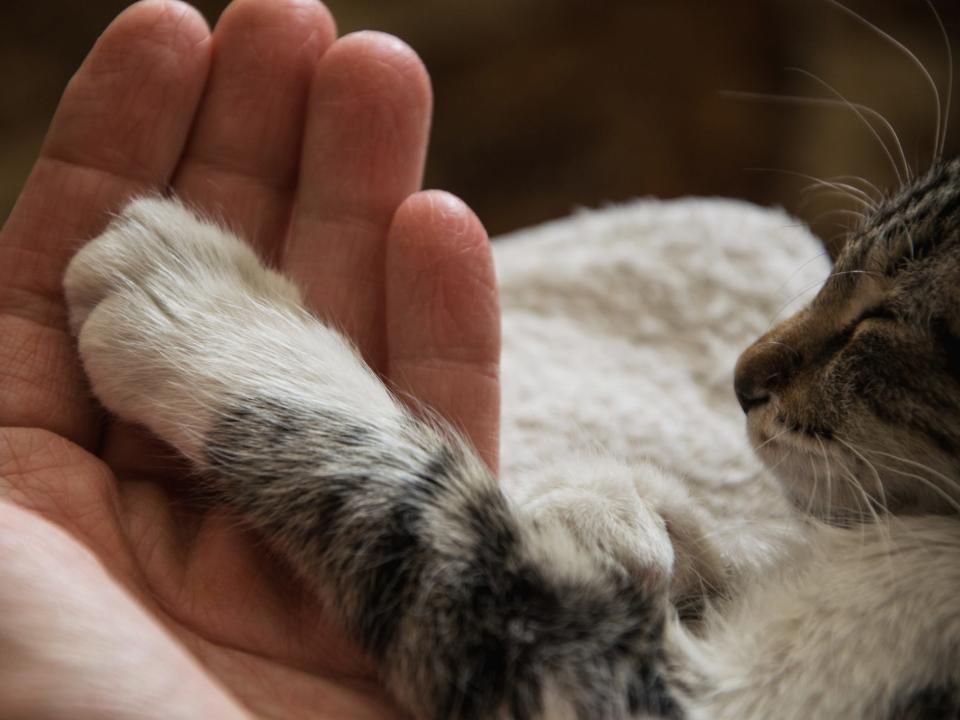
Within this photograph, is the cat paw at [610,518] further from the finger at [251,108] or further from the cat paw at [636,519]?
the finger at [251,108]

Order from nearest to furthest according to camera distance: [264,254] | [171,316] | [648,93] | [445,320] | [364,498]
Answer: [364,498] < [171,316] < [445,320] < [264,254] < [648,93]

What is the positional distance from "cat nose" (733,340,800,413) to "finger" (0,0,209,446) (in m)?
0.66

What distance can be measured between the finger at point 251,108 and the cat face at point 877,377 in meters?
0.57

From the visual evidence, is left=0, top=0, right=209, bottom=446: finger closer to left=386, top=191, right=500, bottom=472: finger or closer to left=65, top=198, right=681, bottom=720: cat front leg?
left=65, top=198, right=681, bottom=720: cat front leg

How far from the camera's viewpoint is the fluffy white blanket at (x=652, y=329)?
46.6 inches

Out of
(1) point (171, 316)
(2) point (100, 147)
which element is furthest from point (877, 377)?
(2) point (100, 147)

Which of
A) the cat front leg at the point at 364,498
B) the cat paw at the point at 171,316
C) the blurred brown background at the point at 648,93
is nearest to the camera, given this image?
the cat front leg at the point at 364,498

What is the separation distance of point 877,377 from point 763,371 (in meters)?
0.12

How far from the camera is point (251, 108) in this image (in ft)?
3.51

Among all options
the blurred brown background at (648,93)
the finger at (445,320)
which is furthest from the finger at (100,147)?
the blurred brown background at (648,93)

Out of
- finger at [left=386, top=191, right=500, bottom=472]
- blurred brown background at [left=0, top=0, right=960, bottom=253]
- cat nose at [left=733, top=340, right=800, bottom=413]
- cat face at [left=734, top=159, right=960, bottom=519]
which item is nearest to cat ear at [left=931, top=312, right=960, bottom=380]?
cat face at [left=734, top=159, right=960, bottom=519]

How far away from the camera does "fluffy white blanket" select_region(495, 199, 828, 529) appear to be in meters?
1.18

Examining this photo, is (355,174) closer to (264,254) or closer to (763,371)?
(264,254)

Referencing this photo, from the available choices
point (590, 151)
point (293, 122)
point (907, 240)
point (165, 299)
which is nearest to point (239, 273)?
point (165, 299)
